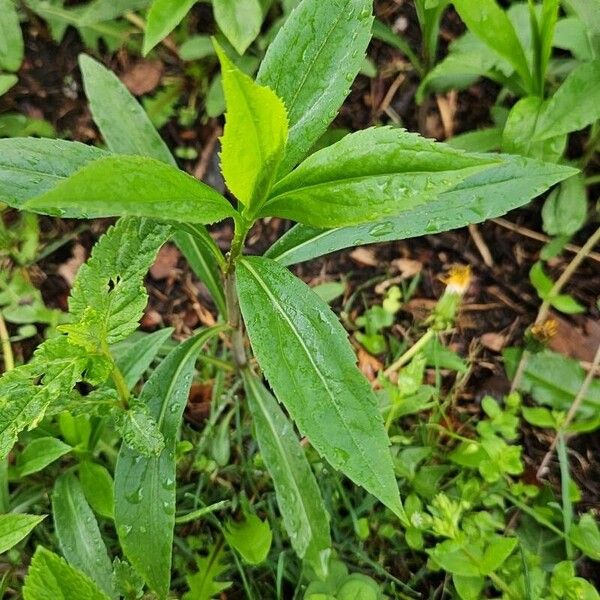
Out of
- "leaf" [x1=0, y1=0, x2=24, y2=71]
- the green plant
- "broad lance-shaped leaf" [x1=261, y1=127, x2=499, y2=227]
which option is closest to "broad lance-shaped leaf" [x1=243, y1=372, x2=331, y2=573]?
the green plant

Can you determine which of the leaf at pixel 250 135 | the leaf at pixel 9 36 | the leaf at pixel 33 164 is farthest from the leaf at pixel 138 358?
the leaf at pixel 9 36

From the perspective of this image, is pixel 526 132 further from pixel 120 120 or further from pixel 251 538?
pixel 251 538

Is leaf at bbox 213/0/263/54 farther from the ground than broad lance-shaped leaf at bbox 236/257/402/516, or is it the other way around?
leaf at bbox 213/0/263/54

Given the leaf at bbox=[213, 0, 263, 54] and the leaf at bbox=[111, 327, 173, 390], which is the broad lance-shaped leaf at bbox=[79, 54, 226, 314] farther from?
the leaf at bbox=[213, 0, 263, 54]

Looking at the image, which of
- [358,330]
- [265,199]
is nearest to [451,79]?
[358,330]

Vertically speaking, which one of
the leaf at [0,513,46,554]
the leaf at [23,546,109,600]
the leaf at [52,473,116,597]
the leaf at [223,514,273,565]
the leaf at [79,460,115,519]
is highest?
the leaf at [23,546,109,600]

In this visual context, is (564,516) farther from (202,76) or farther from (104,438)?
(202,76)
